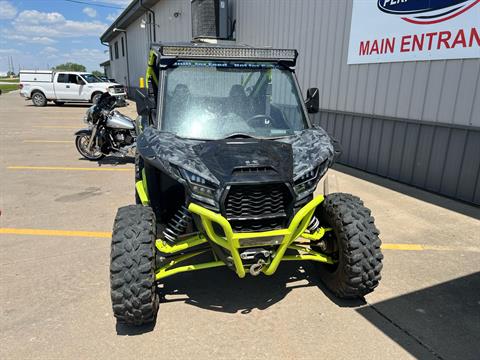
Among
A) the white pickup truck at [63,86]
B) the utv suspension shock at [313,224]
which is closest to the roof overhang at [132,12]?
the white pickup truck at [63,86]

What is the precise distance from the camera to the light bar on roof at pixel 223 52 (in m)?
3.71

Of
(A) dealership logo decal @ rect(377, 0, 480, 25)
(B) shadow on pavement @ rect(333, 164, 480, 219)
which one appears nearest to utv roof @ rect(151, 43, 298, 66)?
(A) dealership logo decal @ rect(377, 0, 480, 25)

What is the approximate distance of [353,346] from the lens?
2.85 m

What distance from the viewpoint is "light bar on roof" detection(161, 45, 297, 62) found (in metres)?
3.71

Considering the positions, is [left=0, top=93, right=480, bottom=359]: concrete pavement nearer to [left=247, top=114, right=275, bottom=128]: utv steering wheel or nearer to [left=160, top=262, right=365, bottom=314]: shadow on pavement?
[left=160, top=262, right=365, bottom=314]: shadow on pavement

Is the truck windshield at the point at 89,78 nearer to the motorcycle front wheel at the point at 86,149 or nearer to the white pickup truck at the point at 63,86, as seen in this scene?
the white pickup truck at the point at 63,86

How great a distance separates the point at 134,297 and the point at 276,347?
3.76ft

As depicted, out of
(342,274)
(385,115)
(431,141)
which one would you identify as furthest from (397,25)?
(342,274)

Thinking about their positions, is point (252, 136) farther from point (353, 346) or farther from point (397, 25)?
point (397, 25)

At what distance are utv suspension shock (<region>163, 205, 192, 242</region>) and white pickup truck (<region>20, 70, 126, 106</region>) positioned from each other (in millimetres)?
21290

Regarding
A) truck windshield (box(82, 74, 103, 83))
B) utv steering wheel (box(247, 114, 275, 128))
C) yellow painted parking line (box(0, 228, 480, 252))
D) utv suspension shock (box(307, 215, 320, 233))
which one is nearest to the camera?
utv suspension shock (box(307, 215, 320, 233))

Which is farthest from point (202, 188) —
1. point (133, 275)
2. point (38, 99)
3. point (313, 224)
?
point (38, 99)

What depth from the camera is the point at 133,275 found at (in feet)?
9.20

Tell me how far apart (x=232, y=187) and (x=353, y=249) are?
122 cm
